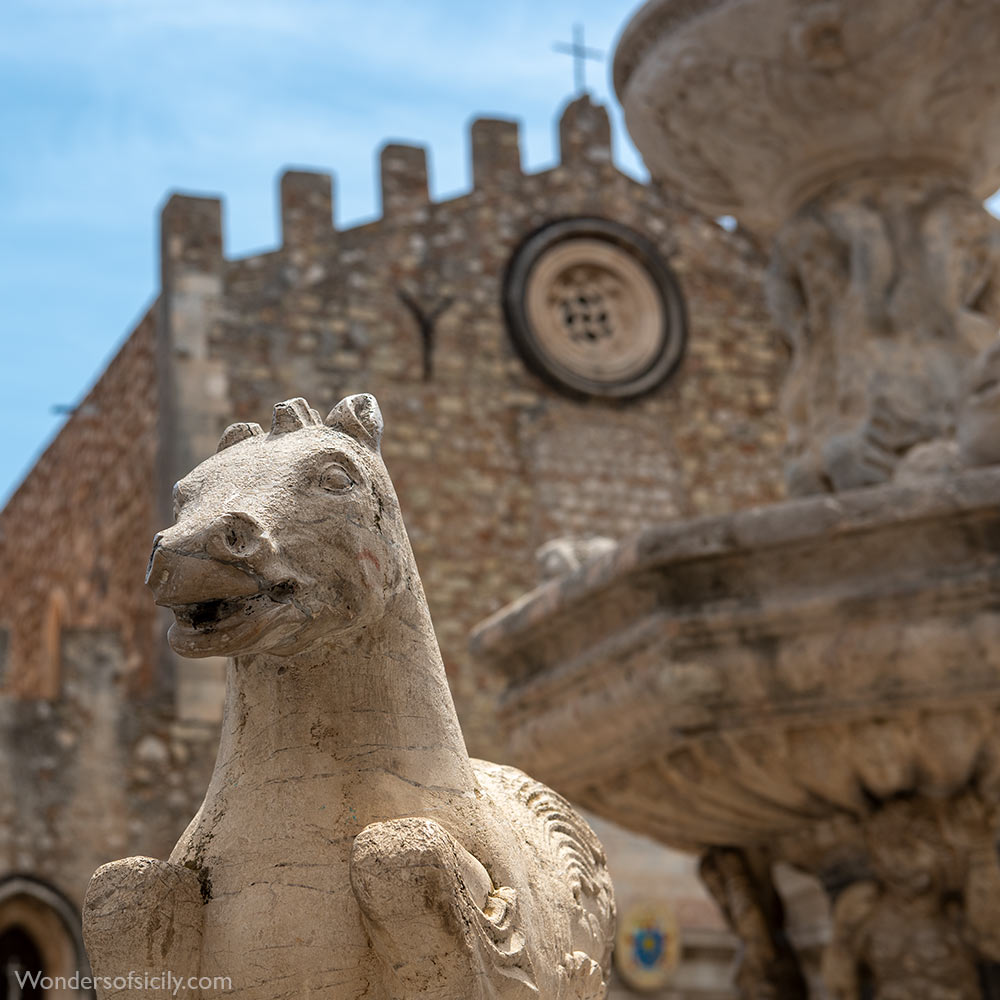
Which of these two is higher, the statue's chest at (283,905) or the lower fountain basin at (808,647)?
the lower fountain basin at (808,647)

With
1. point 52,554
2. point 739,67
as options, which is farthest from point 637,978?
point 739,67

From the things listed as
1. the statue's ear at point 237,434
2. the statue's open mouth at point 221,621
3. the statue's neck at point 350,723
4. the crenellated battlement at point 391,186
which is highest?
the crenellated battlement at point 391,186

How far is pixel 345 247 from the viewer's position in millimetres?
13383

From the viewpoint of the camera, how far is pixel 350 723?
248 centimetres

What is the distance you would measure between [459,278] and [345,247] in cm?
90

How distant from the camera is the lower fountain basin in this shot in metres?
4.44

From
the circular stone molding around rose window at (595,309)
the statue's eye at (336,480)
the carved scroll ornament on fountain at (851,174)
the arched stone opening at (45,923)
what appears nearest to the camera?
the statue's eye at (336,480)

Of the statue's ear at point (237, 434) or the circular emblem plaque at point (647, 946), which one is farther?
the circular emblem plaque at point (647, 946)

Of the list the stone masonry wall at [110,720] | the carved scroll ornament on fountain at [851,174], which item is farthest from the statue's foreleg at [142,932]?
the stone masonry wall at [110,720]

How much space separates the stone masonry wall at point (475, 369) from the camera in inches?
507

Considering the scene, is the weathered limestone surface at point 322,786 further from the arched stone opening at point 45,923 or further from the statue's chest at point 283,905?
the arched stone opening at point 45,923

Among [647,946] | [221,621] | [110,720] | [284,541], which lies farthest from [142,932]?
[647,946]

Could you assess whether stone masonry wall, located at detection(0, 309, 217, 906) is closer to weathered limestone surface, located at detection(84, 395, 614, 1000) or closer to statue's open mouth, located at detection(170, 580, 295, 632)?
weathered limestone surface, located at detection(84, 395, 614, 1000)

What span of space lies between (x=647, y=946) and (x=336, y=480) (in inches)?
384
